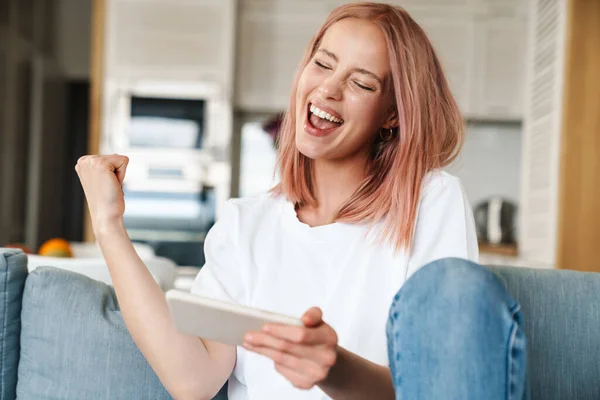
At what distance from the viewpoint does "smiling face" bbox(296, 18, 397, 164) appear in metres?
1.24

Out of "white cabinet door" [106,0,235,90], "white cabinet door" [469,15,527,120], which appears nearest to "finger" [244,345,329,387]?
"white cabinet door" [106,0,235,90]

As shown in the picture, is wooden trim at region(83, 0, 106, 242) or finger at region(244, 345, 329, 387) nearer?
finger at region(244, 345, 329, 387)

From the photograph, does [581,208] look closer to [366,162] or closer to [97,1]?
[366,162]

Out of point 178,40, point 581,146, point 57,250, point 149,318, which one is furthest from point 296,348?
point 178,40

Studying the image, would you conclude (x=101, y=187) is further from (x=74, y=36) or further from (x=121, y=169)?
(x=74, y=36)

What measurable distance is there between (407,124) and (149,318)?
1.79 feet

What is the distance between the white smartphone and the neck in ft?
1.77

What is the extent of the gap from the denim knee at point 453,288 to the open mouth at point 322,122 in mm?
483

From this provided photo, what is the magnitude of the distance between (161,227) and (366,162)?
3335 mm

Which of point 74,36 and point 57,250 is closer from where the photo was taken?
point 57,250

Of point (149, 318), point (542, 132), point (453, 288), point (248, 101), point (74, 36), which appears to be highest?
point (74, 36)

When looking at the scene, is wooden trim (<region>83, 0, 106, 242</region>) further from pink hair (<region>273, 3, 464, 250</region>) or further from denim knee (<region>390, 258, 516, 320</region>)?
denim knee (<region>390, 258, 516, 320</region>)

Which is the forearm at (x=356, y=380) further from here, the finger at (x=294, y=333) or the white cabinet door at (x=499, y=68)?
the white cabinet door at (x=499, y=68)

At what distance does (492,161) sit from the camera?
16.1 ft
